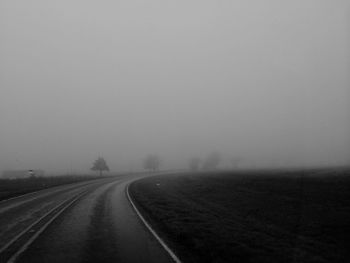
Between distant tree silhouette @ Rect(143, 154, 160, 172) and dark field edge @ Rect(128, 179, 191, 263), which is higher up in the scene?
distant tree silhouette @ Rect(143, 154, 160, 172)

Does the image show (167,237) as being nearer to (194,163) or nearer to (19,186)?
(19,186)

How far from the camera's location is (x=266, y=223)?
2125 cm

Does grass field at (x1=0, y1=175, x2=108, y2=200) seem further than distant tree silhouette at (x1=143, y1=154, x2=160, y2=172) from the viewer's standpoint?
No

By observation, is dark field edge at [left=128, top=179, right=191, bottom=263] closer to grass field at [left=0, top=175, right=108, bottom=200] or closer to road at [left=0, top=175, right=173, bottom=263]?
road at [left=0, top=175, right=173, bottom=263]

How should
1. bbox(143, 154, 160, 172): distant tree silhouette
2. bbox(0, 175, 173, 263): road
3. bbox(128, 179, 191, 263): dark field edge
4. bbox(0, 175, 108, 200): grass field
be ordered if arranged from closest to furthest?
1. bbox(0, 175, 173, 263): road
2. bbox(128, 179, 191, 263): dark field edge
3. bbox(0, 175, 108, 200): grass field
4. bbox(143, 154, 160, 172): distant tree silhouette

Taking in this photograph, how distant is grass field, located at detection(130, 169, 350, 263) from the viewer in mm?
13845

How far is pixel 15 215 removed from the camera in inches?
869

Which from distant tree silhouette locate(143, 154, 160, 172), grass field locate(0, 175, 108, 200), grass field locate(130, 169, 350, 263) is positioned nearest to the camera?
grass field locate(130, 169, 350, 263)

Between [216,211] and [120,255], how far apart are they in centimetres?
1289

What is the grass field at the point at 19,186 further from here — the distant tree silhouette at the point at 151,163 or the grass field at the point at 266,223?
the distant tree silhouette at the point at 151,163

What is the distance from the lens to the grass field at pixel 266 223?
1385 centimetres

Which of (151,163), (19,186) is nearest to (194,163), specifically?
(151,163)

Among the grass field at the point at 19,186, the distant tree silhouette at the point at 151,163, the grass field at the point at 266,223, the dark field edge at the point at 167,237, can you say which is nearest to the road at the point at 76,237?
the dark field edge at the point at 167,237

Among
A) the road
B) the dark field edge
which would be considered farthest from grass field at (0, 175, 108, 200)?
the dark field edge
